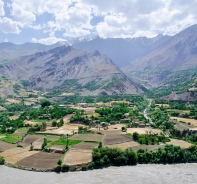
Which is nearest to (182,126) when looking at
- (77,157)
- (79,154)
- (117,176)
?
(79,154)

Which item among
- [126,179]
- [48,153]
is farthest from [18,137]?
[126,179]

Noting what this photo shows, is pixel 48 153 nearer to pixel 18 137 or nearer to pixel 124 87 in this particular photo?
pixel 18 137

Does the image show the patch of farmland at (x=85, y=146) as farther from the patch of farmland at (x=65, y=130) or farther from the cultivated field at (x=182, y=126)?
the cultivated field at (x=182, y=126)

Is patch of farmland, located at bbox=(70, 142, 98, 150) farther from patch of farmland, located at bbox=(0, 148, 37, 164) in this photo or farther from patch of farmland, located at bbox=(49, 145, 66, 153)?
patch of farmland, located at bbox=(0, 148, 37, 164)

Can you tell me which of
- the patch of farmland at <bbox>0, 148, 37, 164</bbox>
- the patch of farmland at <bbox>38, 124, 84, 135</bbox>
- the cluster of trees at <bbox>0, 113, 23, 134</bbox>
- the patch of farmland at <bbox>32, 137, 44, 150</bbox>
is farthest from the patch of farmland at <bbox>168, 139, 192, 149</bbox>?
the cluster of trees at <bbox>0, 113, 23, 134</bbox>

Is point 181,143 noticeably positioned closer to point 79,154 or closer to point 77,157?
point 79,154

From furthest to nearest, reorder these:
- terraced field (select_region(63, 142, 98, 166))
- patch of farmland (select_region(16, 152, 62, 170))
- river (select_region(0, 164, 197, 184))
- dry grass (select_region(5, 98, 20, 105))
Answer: dry grass (select_region(5, 98, 20, 105)), terraced field (select_region(63, 142, 98, 166)), patch of farmland (select_region(16, 152, 62, 170)), river (select_region(0, 164, 197, 184))

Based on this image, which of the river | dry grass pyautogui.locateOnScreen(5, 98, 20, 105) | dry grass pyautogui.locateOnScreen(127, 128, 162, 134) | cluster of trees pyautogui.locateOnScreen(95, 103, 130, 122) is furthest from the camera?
dry grass pyautogui.locateOnScreen(5, 98, 20, 105)
